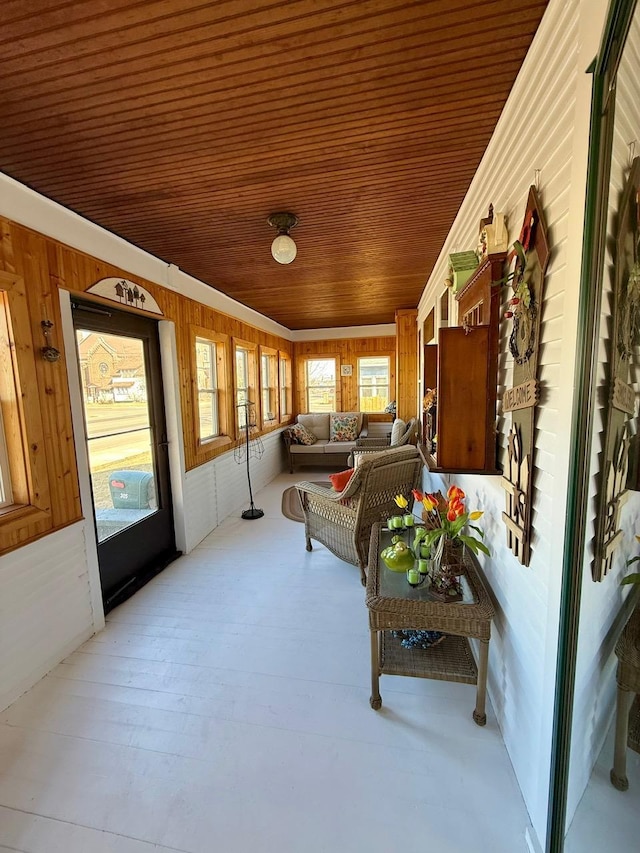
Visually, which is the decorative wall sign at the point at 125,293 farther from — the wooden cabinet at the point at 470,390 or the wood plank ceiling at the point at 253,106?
the wooden cabinet at the point at 470,390

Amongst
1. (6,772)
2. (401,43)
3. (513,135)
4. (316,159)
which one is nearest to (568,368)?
(513,135)

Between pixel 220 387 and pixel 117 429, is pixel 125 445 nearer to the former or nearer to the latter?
pixel 117 429

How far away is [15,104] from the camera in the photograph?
4.30 feet

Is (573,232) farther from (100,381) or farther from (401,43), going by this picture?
(100,381)

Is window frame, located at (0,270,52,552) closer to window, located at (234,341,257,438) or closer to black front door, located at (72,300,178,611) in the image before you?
black front door, located at (72,300,178,611)

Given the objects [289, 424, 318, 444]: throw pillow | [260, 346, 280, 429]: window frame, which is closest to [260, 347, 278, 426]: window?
[260, 346, 280, 429]: window frame

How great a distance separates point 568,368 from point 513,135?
1.03 meters

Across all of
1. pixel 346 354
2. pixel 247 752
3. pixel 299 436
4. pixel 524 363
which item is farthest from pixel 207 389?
pixel 346 354

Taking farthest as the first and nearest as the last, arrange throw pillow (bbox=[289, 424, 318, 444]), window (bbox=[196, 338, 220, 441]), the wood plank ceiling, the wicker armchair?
throw pillow (bbox=[289, 424, 318, 444]), window (bbox=[196, 338, 220, 441]), the wicker armchair, the wood plank ceiling

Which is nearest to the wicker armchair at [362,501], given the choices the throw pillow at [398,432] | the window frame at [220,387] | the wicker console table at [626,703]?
the window frame at [220,387]

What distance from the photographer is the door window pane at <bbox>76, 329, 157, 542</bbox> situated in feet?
7.66

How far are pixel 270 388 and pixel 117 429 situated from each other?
11.0ft

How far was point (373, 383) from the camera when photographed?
6.66m

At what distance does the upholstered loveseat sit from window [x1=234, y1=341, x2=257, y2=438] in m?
1.17
